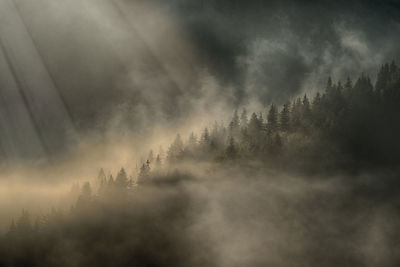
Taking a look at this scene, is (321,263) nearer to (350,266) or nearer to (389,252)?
(350,266)

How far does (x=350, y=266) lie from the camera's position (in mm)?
197250

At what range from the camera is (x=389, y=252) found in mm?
198000

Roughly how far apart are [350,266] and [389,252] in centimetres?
1754

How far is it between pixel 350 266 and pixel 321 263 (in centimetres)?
1174

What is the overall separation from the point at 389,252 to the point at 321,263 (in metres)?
28.5

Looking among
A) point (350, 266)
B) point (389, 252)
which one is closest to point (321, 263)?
point (350, 266)

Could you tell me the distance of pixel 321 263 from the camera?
199875 mm
